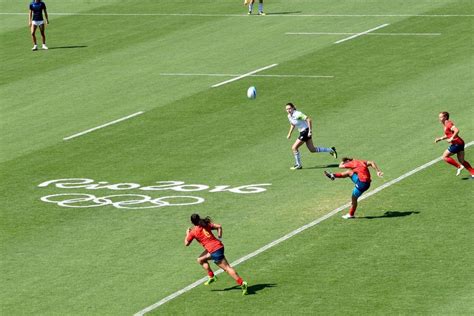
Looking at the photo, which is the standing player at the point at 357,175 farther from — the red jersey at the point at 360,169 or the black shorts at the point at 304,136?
the black shorts at the point at 304,136

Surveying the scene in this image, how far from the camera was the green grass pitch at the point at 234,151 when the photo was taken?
103ft

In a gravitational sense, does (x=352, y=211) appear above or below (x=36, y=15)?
below

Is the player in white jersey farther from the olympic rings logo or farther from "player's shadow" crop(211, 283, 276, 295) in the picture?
"player's shadow" crop(211, 283, 276, 295)

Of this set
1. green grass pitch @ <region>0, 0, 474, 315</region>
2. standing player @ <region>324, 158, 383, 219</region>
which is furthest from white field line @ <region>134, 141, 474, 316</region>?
standing player @ <region>324, 158, 383, 219</region>

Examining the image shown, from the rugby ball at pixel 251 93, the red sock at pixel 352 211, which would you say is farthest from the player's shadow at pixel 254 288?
the rugby ball at pixel 251 93

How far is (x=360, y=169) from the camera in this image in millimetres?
36250

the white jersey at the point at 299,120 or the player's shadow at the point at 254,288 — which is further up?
the white jersey at the point at 299,120

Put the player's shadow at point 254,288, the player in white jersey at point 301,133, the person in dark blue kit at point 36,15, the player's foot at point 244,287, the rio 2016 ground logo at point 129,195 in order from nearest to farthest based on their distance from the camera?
the player's foot at point 244,287
the player's shadow at point 254,288
the rio 2016 ground logo at point 129,195
the player in white jersey at point 301,133
the person in dark blue kit at point 36,15

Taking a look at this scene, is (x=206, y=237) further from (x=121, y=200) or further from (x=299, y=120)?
(x=299, y=120)

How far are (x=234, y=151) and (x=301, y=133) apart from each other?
319 centimetres

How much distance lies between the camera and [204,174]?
140 feet

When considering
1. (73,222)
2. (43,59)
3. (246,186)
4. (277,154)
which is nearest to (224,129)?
(277,154)

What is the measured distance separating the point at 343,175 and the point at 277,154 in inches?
370

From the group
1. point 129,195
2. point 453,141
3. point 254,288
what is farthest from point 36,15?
point 254,288
